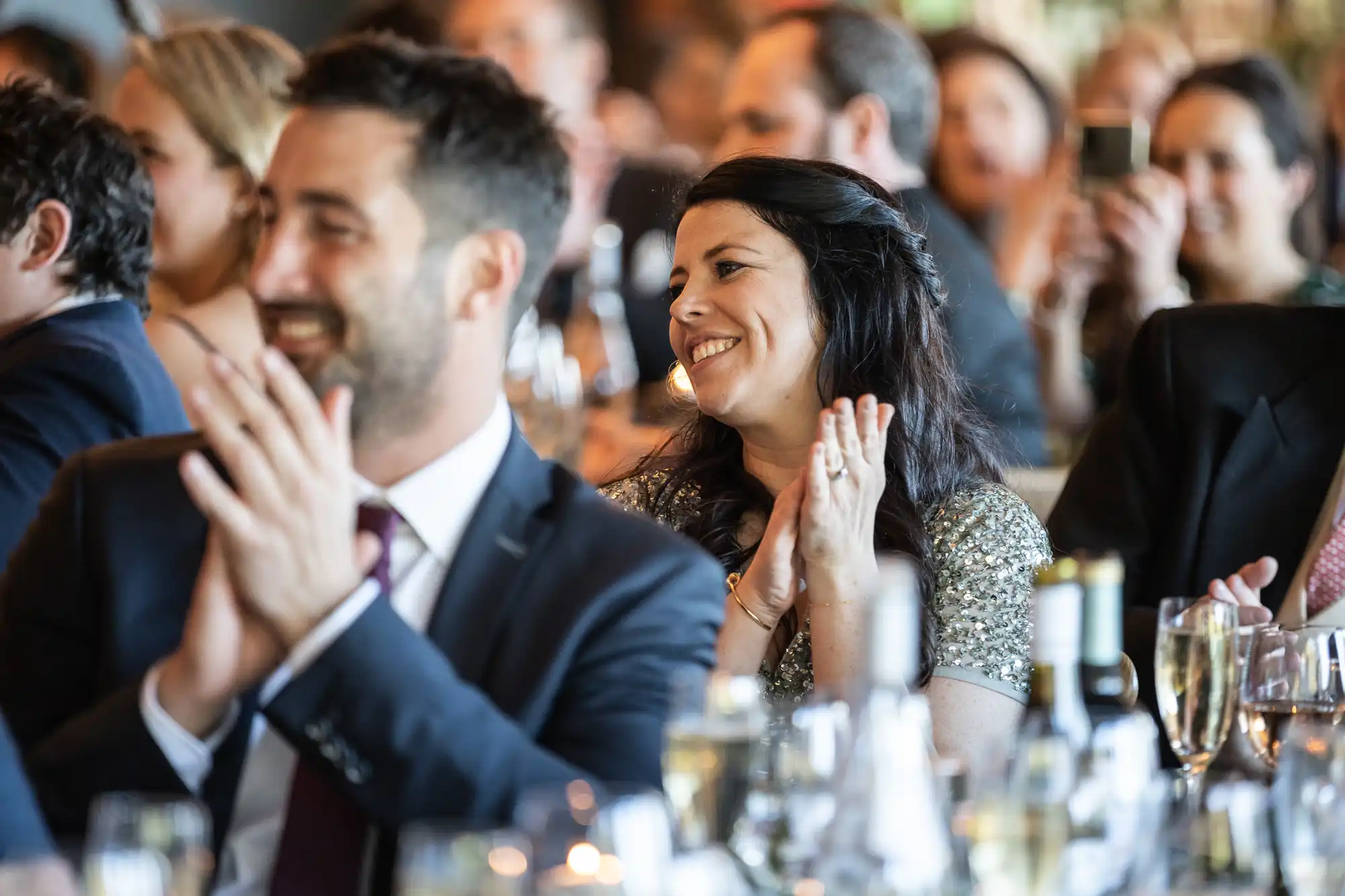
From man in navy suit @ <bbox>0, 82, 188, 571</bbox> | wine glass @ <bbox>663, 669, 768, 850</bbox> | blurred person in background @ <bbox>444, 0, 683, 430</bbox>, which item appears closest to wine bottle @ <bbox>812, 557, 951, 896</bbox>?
wine glass @ <bbox>663, 669, 768, 850</bbox>

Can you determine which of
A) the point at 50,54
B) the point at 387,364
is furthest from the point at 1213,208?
the point at 387,364

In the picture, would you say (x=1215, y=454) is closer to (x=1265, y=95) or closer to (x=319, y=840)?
(x=319, y=840)

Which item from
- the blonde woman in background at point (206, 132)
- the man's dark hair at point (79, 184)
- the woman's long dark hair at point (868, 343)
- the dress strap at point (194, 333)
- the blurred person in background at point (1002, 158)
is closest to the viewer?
the woman's long dark hair at point (868, 343)

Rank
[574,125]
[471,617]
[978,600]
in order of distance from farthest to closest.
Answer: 1. [574,125]
2. [978,600]
3. [471,617]

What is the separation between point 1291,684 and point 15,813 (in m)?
1.13

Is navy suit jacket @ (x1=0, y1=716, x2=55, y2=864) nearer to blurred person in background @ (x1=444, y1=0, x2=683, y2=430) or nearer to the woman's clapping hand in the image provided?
the woman's clapping hand

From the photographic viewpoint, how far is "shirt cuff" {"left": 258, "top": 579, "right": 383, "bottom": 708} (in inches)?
56.8

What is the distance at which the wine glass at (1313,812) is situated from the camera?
1.38 m

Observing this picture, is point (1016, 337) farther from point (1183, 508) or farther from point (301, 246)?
point (301, 246)

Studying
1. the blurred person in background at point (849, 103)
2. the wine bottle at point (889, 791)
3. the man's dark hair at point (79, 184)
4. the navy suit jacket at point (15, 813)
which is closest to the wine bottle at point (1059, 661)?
the wine bottle at point (889, 791)

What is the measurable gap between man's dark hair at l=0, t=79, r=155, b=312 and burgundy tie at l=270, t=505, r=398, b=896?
1.41m

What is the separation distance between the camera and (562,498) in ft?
5.65

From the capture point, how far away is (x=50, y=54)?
13.8 ft

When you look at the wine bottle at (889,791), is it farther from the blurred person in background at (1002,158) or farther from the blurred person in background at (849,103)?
the blurred person in background at (1002,158)
